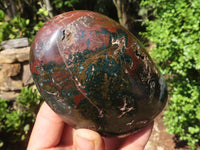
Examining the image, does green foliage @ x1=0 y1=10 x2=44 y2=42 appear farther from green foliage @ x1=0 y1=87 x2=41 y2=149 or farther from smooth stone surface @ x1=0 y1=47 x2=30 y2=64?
green foliage @ x1=0 y1=87 x2=41 y2=149

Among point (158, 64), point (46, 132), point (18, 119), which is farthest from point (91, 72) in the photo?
point (18, 119)

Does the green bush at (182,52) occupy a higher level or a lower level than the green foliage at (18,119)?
higher

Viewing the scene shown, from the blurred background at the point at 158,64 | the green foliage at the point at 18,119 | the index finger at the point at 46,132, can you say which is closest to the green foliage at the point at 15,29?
the blurred background at the point at 158,64

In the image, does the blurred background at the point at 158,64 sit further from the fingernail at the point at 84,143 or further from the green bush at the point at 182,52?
the fingernail at the point at 84,143

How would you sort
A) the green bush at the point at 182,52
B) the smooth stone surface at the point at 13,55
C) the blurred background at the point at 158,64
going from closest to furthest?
1. the green bush at the point at 182,52
2. the blurred background at the point at 158,64
3. the smooth stone surface at the point at 13,55

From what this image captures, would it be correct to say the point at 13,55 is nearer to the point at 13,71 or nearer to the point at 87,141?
the point at 13,71

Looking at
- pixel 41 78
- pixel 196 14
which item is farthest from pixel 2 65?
pixel 196 14

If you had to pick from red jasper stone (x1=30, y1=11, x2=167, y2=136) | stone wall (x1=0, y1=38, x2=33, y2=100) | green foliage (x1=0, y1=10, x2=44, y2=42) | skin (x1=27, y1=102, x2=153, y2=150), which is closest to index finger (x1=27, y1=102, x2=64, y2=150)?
skin (x1=27, y1=102, x2=153, y2=150)

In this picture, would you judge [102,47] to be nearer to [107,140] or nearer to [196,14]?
[107,140]
